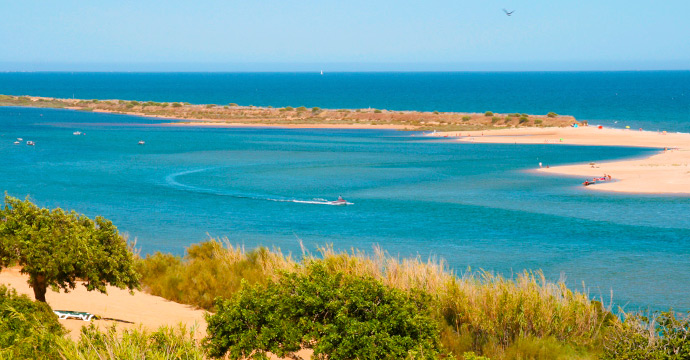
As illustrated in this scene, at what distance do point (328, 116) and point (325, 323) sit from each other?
11920cm

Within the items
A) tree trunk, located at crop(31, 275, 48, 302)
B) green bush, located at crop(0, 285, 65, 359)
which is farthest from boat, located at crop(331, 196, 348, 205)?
green bush, located at crop(0, 285, 65, 359)

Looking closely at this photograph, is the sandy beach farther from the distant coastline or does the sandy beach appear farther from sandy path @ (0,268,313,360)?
sandy path @ (0,268,313,360)

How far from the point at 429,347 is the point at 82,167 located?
202 ft

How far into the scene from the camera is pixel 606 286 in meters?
29.8

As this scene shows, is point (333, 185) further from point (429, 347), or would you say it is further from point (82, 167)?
point (429, 347)

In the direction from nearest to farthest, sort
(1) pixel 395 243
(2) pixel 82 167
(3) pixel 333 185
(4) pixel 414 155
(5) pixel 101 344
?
(5) pixel 101 344, (1) pixel 395 243, (3) pixel 333 185, (2) pixel 82 167, (4) pixel 414 155

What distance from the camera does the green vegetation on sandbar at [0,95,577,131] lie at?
11725cm

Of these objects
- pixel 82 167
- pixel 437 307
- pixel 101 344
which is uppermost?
pixel 101 344

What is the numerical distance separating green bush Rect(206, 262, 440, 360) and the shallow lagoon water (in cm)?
1614

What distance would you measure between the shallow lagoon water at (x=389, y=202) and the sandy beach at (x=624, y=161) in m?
3.14

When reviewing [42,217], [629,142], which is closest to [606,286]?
[42,217]

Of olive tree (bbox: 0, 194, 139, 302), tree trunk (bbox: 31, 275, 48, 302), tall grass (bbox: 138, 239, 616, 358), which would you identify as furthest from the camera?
tree trunk (bbox: 31, 275, 48, 302)

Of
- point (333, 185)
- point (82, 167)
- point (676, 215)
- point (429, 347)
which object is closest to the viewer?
point (429, 347)

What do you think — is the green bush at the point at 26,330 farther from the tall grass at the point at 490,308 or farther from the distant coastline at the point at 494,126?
the distant coastline at the point at 494,126
